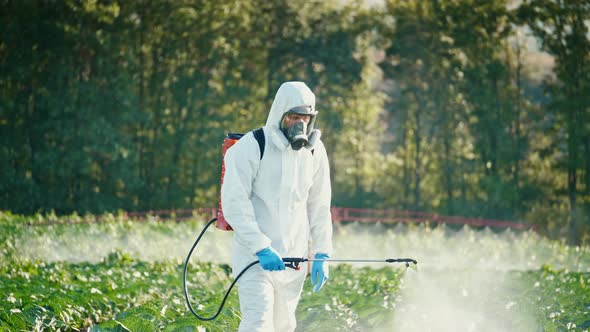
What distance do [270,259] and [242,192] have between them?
1.51 ft

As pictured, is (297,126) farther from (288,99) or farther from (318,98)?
(318,98)

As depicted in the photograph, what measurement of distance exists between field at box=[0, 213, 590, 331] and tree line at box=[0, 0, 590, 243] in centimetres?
1064

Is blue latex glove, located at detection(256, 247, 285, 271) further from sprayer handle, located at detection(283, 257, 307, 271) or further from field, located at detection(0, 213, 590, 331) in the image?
field, located at detection(0, 213, 590, 331)

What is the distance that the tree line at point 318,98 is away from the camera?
30812 millimetres

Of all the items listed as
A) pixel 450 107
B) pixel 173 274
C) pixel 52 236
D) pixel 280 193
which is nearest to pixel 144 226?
pixel 52 236

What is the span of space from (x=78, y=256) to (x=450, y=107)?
67.8 feet

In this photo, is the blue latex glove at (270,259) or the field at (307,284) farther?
the field at (307,284)

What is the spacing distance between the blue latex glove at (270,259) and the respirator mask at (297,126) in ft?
2.28

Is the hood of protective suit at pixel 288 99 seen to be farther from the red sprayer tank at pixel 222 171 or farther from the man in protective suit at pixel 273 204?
the red sprayer tank at pixel 222 171

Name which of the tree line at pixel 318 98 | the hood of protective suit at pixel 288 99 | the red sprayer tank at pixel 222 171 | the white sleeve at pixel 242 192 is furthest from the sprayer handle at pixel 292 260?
the tree line at pixel 318 98

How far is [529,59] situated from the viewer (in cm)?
3416

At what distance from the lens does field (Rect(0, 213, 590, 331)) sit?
8219 millimetres

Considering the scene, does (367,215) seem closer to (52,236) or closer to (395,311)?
(52,236)

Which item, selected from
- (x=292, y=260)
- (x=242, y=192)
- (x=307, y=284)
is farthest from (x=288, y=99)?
(x=307, y=284)
